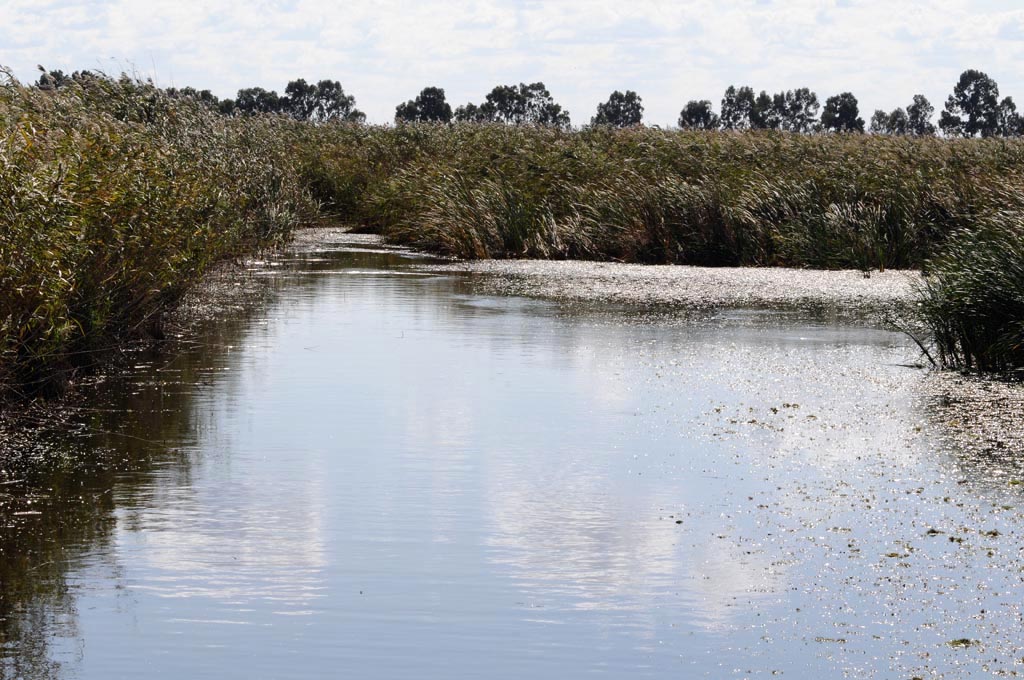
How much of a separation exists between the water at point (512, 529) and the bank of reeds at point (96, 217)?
0.63 m

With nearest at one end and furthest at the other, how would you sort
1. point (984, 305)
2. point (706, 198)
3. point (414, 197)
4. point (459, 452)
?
point (459, 452)
point (984, 305)
point (706, 198)
point (414, 197)

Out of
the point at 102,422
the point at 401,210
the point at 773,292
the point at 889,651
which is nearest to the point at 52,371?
the point at 102,422

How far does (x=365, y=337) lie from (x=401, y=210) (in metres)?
16.8

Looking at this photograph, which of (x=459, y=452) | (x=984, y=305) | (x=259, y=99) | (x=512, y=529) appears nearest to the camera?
(x=512, y=529)

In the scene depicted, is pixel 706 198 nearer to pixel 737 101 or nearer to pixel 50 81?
pixel 50 81

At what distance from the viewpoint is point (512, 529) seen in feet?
24.4

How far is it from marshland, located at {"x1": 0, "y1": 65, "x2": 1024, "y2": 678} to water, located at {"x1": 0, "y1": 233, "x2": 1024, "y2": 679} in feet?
0.08

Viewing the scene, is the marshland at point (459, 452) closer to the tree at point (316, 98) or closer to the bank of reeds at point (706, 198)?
the bank of reeds at point (706, 198)

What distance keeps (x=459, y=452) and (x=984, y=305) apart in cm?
591

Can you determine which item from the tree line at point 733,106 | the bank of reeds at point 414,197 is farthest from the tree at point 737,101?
the bank of reeds at point 414,197

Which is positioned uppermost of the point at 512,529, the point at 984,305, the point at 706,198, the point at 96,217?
the point at 706,198

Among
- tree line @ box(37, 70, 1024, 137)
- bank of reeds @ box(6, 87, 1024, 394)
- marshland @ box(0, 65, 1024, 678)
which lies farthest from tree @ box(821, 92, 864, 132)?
marshland @ box(0, 65, 1024, 678)

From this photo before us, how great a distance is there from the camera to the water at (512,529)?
5.63m

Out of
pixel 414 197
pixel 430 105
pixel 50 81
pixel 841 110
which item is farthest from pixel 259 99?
pixel 50 81
